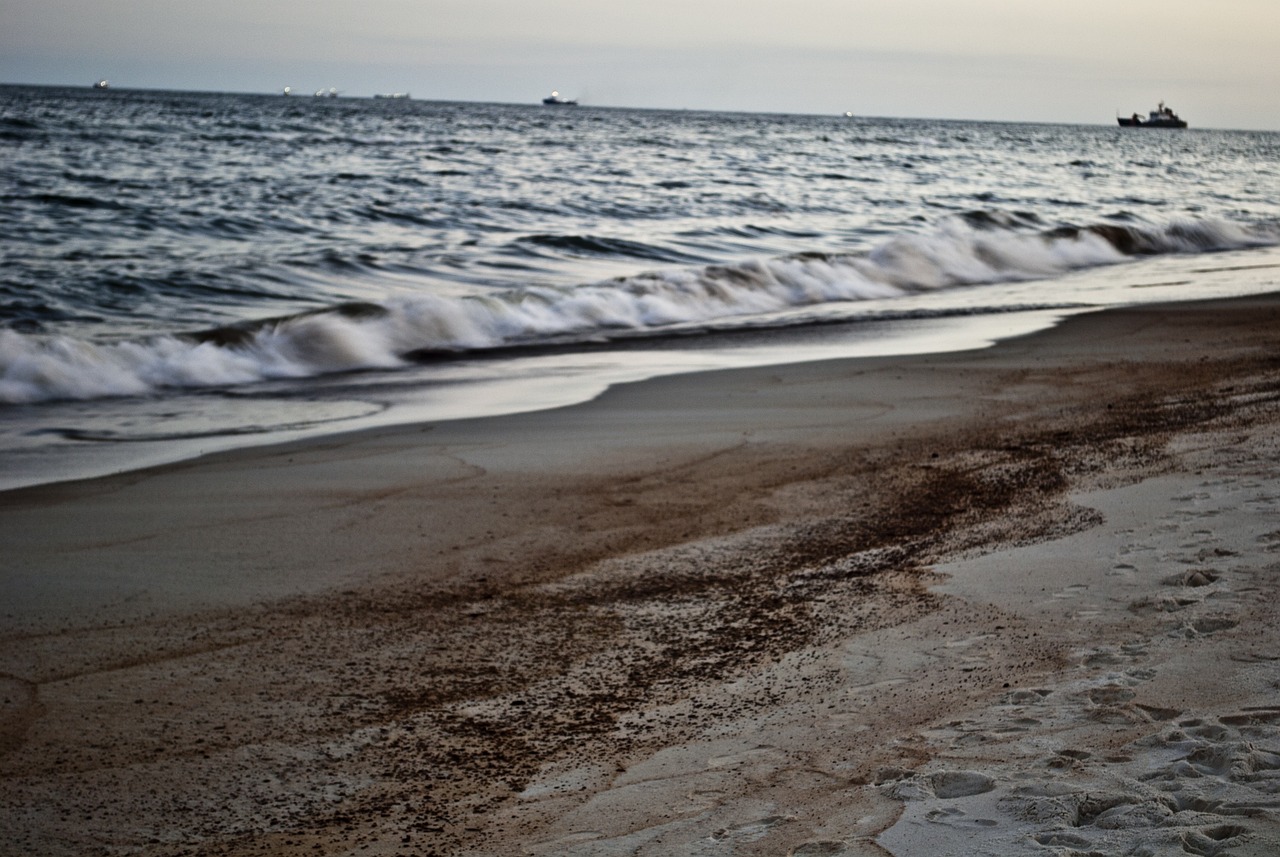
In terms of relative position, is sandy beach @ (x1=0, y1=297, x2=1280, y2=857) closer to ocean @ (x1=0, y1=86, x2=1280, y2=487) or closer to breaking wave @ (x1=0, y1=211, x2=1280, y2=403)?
ocean @ (x1=0, y1=86, x2=1280, y2=487)

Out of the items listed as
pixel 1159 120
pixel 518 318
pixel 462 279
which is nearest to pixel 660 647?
pixel 518 318

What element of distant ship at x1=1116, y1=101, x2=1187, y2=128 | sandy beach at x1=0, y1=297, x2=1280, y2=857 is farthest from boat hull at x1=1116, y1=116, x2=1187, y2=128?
sandy beach at x1=0, y1=297, x2=1280, y2=857

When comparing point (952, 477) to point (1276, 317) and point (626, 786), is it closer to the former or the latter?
point (626, 786)

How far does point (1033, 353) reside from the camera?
7.93 metres

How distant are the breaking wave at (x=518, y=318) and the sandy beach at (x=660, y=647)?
2.71m

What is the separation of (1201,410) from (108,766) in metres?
5.03

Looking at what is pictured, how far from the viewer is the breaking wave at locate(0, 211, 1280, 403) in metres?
7.43

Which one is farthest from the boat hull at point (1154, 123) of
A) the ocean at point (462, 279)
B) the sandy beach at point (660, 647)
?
the sandy beach at point (660, 647)

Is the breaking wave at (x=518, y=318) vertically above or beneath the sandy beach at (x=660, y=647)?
above

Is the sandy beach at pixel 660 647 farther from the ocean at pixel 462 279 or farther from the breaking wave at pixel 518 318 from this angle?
the breaking wave at pixel 518 318

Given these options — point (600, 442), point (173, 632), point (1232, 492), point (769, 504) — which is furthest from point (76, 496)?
point (1232, 492)

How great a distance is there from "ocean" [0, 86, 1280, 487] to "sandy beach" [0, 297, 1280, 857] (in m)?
1.66

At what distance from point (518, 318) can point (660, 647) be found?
7.38m

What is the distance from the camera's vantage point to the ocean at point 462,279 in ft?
23.1
